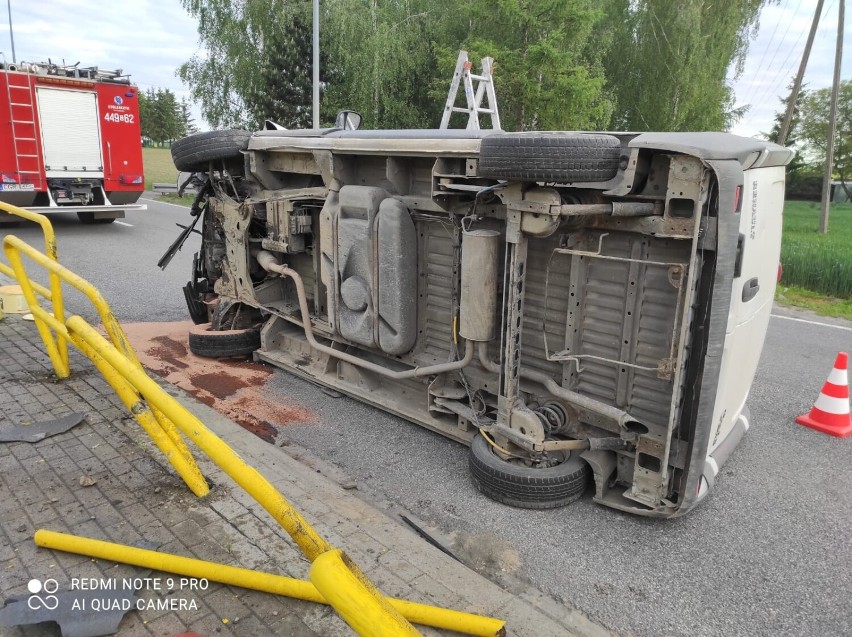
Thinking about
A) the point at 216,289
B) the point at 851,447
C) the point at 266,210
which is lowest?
the point at 851,447

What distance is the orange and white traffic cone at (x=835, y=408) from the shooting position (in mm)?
5035

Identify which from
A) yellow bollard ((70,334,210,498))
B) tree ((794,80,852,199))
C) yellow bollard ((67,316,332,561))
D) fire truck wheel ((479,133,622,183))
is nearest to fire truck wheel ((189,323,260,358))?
yellow bollard ((70,334,210,498))

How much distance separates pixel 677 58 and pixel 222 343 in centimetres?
2428

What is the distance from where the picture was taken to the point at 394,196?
4746mm

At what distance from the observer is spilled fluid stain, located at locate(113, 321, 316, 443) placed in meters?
5.04

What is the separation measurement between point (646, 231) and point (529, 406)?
1.38m

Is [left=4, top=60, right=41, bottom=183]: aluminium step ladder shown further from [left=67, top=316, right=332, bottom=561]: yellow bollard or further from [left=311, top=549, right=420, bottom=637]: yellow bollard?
[left=311, top=549, right=420, bottom=637]: yellow bollard

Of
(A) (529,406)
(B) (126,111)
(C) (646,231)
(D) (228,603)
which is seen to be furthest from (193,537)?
(B) (126,111)

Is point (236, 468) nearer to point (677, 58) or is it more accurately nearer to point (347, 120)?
point (347, 120)

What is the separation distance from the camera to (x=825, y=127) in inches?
1556

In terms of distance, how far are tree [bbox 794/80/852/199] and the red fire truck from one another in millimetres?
40094

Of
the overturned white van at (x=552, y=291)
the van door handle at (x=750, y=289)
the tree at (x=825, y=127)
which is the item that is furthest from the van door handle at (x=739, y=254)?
the tree at (x=825, y=127)

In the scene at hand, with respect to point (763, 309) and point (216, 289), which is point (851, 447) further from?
point (216, 289)

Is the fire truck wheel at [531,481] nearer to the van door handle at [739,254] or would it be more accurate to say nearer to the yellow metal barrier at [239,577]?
the yellow metal barrier at [239,577]
